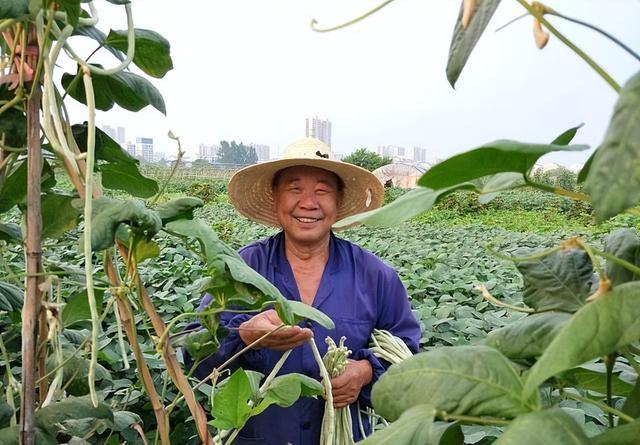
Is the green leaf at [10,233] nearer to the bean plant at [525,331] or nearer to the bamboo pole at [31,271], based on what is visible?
the bamboo pole at [31,271]

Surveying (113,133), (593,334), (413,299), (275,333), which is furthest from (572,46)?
(113,133)

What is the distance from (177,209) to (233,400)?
0.97 ft

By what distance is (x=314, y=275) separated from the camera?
1.76 m

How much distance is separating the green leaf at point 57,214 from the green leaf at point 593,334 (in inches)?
28.2

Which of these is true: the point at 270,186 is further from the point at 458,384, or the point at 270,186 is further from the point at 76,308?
the point at 458,384

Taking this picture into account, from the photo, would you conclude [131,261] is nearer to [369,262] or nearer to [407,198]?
[407,198]

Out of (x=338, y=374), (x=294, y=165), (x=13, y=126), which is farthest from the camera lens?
(x=294, y=165)

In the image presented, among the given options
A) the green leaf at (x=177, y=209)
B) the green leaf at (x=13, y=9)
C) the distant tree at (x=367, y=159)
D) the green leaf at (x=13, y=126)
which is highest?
the distant tree at (x=367, y=159)

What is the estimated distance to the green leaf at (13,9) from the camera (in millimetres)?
607

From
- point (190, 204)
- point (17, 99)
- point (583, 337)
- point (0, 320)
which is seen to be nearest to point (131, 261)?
point (190, 204)

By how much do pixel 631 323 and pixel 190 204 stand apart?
0.51 m

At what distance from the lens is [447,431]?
0.50 meters

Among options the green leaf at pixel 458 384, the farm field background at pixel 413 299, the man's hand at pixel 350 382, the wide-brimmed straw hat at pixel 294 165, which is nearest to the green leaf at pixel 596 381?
the farm field background at pixel 413 299

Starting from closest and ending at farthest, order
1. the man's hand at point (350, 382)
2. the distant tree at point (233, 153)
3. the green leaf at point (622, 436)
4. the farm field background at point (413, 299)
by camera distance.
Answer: the green leaf at point (622, 436), the farm field background at point (413, 299), the man's hand at point (350, 382), the distant tree at point (233, 153)
